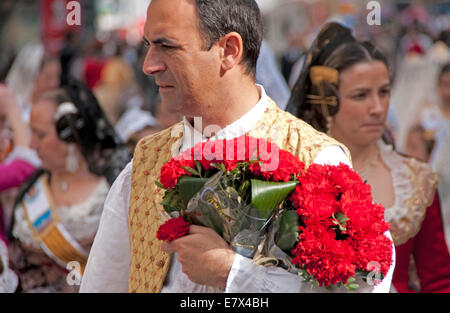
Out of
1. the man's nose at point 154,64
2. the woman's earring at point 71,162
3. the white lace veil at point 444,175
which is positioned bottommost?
the white lace veil at point 444,175

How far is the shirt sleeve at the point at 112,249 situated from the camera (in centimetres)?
232

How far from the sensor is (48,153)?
4.01m

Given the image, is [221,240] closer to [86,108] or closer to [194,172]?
[194,172]

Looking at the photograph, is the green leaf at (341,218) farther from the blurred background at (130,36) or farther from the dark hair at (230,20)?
the blurred background at (130,36)

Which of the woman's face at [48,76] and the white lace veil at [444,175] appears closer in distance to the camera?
the white lace veil at [444,175]

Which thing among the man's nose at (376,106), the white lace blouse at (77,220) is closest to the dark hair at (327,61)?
the man's nose at (376,106)

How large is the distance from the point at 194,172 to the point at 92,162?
229 centimetres

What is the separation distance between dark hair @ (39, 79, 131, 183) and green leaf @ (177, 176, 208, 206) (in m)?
2.17

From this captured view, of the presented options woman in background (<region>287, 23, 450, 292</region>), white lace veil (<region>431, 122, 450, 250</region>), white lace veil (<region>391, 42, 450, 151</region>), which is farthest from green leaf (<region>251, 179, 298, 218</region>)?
white lace veil (<region>391, 42, 450, 151</region>)

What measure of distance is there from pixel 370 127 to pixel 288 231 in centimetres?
136

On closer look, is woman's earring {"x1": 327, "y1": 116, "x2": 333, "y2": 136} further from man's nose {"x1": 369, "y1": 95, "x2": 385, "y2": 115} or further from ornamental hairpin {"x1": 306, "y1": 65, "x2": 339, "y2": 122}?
man's nose {"x1": 369, "y1": 95, "x2": 385, "y2": 115}

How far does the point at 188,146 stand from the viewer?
2252 millimetres

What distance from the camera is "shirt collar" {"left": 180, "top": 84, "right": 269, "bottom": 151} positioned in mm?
2164

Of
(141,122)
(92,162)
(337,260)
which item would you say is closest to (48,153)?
(92,162)
